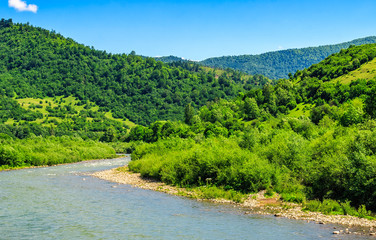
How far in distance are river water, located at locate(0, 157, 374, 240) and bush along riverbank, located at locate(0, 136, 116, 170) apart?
3817cm

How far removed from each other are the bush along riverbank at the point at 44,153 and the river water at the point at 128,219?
38.2m

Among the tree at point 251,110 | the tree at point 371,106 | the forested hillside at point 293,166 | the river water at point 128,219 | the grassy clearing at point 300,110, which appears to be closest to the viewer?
the river water at point 128,219

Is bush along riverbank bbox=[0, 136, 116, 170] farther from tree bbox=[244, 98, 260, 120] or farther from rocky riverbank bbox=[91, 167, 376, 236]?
tree bbox=[244, 98, 260, 120]

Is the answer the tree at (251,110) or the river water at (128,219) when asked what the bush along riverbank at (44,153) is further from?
the tree at (251,110)

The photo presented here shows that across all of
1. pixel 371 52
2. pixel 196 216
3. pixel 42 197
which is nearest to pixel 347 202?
pixel 196 216

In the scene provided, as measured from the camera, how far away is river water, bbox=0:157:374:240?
32.0 meters

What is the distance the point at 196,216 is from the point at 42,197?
22.4m

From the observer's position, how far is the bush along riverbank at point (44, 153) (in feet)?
293

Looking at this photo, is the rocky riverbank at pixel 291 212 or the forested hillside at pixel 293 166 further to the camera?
the forested hillside at pixel 293 166

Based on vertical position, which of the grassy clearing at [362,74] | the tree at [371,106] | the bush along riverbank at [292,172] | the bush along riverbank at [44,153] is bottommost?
the bush along riverbank at [44,153]

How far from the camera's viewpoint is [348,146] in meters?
45.2

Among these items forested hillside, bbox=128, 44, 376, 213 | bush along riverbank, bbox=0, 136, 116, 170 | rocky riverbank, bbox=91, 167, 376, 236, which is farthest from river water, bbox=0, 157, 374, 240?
bush along riverbank, bbox=0, 136, 116, 170

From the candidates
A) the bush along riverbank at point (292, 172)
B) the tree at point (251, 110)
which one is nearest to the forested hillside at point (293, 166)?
the bush along riverbank at point (292, 172)

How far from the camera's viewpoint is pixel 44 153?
106625 millimetres
